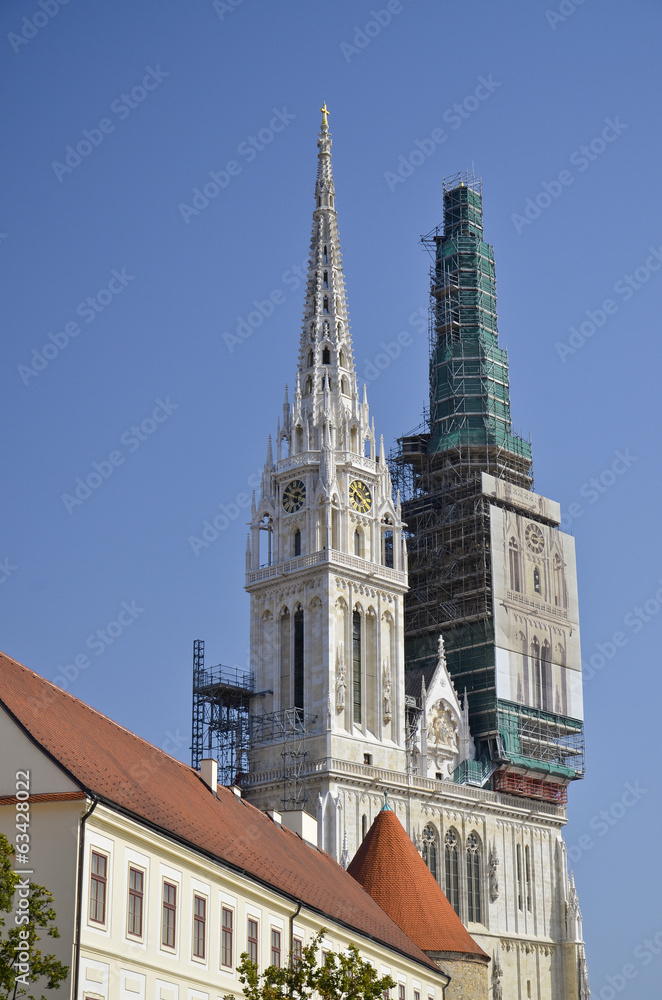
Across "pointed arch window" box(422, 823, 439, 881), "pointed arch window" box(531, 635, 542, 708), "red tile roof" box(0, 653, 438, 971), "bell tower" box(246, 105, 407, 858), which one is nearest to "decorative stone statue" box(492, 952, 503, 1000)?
"pointed arch window" box(422, 823, 439, 881)

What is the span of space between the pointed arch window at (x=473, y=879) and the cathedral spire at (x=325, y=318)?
78.3 feet

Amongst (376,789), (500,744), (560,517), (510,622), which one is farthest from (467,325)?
(376,789)

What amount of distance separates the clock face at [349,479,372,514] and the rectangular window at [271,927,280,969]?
43.0 m

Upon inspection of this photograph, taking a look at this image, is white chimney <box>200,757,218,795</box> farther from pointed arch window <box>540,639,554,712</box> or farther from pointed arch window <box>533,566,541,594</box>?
pointed arch window <box>533,566,541,594</box>

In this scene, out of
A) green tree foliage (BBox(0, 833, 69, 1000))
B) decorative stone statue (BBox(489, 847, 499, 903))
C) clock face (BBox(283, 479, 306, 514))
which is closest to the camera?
green tree foliage (BBox(0, 833, 69, 1000))

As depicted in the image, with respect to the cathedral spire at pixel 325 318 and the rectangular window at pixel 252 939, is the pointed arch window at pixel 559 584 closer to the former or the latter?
the cathedral spire at pixel 325 318

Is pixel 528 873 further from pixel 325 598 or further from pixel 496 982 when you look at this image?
pixel 325 598

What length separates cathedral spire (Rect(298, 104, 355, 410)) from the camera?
88.8 metres

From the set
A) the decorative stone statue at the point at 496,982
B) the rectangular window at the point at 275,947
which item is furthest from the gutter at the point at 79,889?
the decorative stone statue at the point at 496,982

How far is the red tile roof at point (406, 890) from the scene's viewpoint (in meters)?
57.4

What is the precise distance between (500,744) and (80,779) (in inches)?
2153

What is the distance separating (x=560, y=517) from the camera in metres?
98.2

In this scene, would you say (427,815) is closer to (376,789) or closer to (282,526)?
(376,789)

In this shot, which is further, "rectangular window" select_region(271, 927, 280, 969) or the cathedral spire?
the cathedral spire
